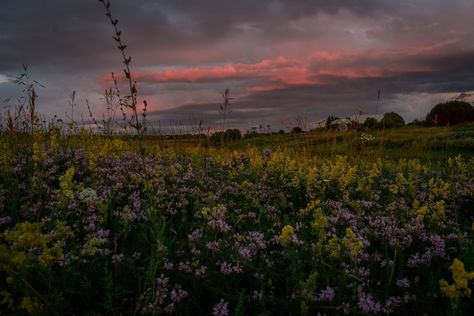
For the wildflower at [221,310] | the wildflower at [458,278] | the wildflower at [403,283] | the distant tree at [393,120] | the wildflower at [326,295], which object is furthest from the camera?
the distant tree at [393,120]

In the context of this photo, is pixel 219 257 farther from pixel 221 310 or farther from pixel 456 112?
pixel 456 112

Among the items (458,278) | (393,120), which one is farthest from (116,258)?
(393,120)

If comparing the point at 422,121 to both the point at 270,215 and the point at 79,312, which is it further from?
the point at 79,312

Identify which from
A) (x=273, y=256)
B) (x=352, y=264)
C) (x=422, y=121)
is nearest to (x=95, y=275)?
(x=273, y=256)

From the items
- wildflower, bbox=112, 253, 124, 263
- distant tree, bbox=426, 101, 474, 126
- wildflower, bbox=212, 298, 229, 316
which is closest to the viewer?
wildflower, bbox=212, 298, 229, 316

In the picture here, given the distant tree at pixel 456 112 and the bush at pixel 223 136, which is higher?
the distant tree at pixel 456 112

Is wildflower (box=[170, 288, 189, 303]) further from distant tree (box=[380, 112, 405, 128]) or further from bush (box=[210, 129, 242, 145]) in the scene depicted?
distant tree (box=[380, 112, 405, 128])

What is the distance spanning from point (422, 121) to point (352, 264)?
→ 39381 mm

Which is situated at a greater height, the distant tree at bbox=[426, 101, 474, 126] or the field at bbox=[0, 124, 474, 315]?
the distant tree at bbox=[426, 101, 474, 126]

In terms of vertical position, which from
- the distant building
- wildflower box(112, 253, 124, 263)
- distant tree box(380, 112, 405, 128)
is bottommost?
wildflower box(112, 253, 124, 263)

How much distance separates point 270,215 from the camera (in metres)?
5.48

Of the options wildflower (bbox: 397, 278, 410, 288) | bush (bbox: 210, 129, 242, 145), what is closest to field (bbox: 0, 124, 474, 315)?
wildflower (bbox: 397, 278, 410, 288)

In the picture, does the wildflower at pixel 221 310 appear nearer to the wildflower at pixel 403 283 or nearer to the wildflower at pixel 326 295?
the wildflower at pixel 326 295

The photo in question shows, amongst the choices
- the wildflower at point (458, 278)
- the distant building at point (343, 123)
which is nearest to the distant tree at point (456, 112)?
the distant building at point (343, 123)
